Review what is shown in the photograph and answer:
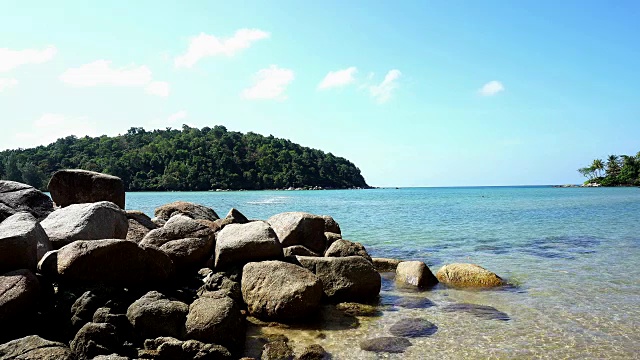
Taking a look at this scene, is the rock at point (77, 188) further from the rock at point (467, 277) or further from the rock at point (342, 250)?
the rock at point (467, 277)

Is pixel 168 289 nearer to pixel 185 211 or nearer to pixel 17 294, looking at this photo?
pixel 17 294

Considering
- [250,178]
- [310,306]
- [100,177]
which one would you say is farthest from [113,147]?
[310,306]

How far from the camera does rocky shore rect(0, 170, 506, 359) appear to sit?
6.59 meters

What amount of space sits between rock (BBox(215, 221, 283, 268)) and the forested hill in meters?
98.0

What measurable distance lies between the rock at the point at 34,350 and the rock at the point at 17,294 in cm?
116

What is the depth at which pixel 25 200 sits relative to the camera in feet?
40.5

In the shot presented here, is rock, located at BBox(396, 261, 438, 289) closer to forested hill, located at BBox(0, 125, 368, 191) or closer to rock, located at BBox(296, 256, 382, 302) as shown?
rock, located at BBox(296, 256, 382, 302)

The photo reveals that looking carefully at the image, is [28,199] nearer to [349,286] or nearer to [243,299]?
[243,299]

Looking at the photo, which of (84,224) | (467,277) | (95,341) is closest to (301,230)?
(467,277)

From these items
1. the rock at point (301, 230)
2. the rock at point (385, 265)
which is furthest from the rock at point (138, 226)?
the rock at point (385, 265)

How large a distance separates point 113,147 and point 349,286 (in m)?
127

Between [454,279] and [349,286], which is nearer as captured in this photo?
[349,286]

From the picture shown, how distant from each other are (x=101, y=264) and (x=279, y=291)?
3.23 metres

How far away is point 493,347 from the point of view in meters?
7.01
